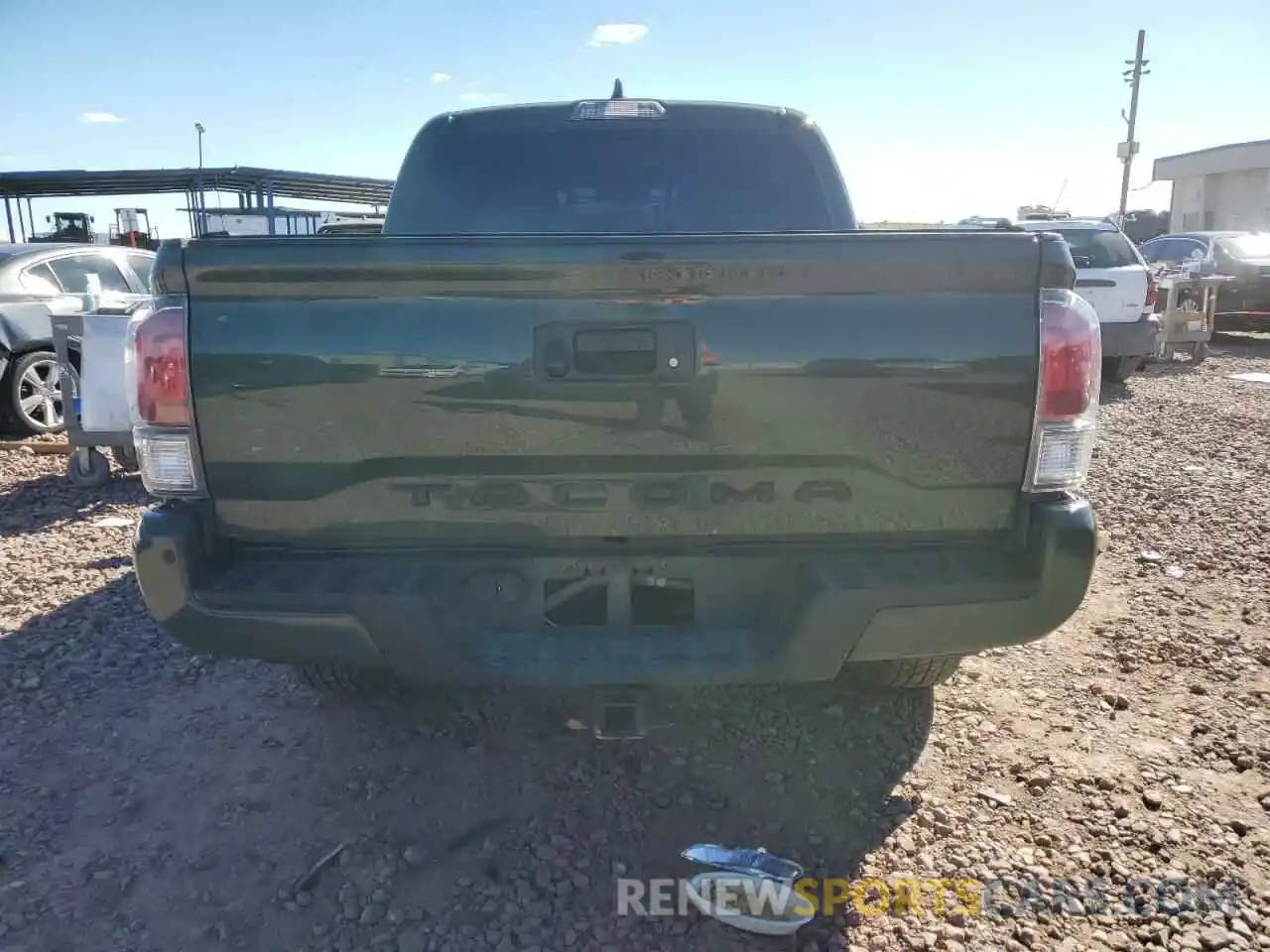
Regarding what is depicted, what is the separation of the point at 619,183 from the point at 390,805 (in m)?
2.44

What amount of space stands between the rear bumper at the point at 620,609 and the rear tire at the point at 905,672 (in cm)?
74

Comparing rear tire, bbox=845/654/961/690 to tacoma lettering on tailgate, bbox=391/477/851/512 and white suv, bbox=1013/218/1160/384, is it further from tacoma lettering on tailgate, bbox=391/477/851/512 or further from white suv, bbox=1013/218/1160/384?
white suv, bbox=1013/218/1160/384

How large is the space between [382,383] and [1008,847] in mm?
2105

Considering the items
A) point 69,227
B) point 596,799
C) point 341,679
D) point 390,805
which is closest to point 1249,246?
point 596,799

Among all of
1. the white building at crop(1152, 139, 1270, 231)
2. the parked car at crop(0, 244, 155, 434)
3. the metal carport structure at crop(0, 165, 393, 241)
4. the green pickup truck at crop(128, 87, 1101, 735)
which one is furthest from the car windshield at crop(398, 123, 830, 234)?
the white building at crop(1152, 139, 1270, 231)

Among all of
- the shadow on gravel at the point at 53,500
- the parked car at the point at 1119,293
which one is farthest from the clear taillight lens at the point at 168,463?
the parked car at the point at 1119,293

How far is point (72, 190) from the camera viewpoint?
30.7 m

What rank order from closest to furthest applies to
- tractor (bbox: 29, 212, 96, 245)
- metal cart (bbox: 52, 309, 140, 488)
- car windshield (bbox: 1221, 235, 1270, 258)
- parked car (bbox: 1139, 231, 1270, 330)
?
metal cart (bbox: 52, 309, 140, 488) → parked car (bbox: 1139, 231, 1270, 330) → car windshield (bbox: 1221, 235, 1270, 258) → tractor (bbox: 29, 212, 96, 245)

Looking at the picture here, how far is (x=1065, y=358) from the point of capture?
7.47ft

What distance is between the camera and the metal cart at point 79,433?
6117 mm

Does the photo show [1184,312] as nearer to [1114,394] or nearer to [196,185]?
[1114,394]

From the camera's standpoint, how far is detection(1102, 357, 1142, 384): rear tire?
10992 millimetres

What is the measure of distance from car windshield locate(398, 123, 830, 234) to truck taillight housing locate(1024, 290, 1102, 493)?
164 centimetres

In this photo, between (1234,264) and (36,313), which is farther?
(1234,264)
